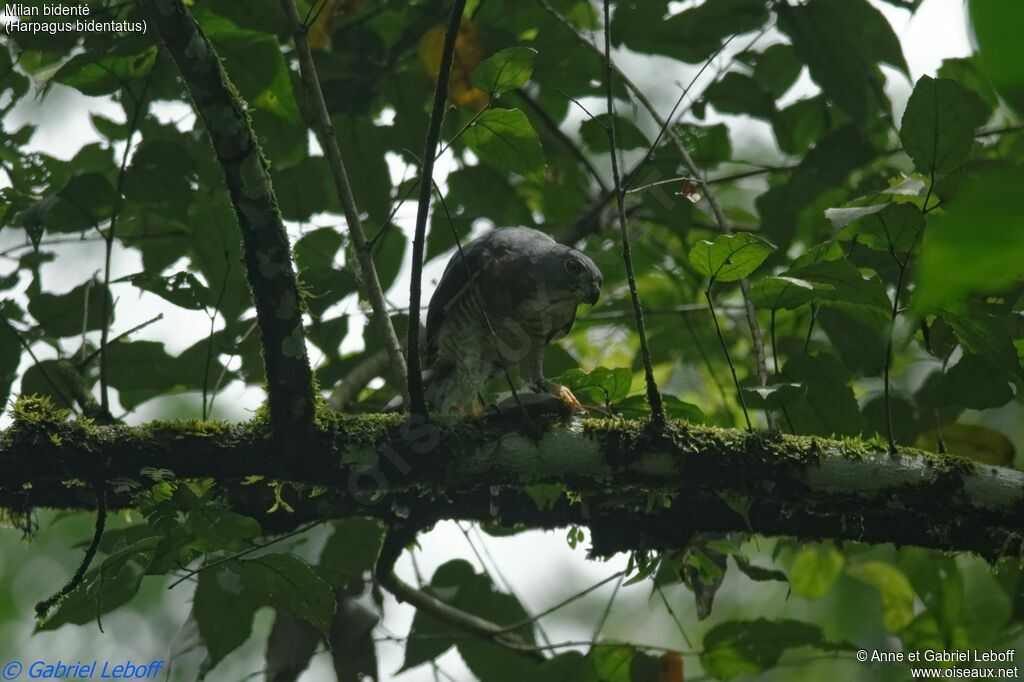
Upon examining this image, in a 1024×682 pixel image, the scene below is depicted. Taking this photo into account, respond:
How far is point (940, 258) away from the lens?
1.97 ft

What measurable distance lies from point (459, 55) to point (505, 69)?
1419 millimetres

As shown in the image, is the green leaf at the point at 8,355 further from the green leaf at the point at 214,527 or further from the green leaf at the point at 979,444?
the green leaf at the point at 979,444

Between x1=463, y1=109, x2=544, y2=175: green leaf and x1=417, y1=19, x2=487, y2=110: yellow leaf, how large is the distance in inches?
47.2

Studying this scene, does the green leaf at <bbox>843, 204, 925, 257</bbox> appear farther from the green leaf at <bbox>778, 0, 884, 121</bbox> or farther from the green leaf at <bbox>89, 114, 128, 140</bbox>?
the green leaf at <bbox>89, 114, 128, 140</bbox>

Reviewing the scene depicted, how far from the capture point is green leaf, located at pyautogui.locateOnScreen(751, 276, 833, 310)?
7.34 feet

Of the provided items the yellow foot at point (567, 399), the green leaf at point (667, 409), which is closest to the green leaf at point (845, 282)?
the green leaf at point (667, 409)

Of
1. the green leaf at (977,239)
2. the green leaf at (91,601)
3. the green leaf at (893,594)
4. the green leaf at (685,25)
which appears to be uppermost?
the green leaf at (685,25)

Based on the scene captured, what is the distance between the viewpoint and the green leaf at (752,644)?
2910 mm

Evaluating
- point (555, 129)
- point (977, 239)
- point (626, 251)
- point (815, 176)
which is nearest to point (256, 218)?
point (626, 251)

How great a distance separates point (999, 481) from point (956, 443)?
0.76 m

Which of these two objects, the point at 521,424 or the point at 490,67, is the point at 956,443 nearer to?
the point at 521,424

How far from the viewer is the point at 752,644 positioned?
2.93 metres

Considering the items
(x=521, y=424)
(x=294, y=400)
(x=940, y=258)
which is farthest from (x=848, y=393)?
(x=940, y=258)

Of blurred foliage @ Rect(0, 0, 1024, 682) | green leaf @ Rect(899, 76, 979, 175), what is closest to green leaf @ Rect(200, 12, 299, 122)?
blurred foliage @ Rect(0, 0, 1024, 682)
